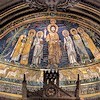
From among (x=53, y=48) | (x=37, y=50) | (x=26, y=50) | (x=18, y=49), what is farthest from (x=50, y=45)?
(x=18, y=49)

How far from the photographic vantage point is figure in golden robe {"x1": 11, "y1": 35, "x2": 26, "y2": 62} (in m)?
18.5

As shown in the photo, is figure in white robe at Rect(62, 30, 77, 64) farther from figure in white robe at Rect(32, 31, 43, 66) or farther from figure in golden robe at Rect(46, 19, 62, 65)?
figure in white robe at Rect(32, 31, 43, 66)

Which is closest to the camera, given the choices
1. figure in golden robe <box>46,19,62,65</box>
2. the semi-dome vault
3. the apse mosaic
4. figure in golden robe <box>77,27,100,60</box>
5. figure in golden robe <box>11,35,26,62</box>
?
the semi-dome vault

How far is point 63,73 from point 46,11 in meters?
3.74

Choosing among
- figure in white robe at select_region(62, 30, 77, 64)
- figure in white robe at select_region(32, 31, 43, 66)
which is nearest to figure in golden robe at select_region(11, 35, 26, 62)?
figure in white robe at select_region(32, 31, 43, 66)

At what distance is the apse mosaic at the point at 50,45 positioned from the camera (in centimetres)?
1820

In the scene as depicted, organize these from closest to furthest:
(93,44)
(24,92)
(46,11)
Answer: (24,92)
(46,11)
(93,44)

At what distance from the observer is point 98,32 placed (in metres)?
17.5

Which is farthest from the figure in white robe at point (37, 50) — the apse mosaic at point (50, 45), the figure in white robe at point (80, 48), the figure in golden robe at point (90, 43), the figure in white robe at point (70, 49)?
the figure in golden robe at point (90, 43)

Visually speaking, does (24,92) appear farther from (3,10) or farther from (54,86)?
(3,10)

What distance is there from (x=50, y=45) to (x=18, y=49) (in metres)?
1.67

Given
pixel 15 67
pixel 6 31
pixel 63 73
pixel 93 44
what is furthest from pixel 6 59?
pixel 93 44

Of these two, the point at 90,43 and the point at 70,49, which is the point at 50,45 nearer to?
the point at 70,49

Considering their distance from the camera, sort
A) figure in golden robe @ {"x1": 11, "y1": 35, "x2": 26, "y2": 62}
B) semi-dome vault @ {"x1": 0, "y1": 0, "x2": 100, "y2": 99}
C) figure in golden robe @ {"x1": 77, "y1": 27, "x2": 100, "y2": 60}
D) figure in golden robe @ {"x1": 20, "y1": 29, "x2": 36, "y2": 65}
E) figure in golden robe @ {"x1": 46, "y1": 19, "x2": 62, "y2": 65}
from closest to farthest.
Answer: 1. semi-dome vault @ {"x1": 0, "y1": 0, "x2": 100, "y2": 99}
2. figure in golden robe @ {"x1": 77, "y1": 27, "x2": 100, "y2": 60}
3. figure in golden robe @ {"x1": 11, "y1": 35, "x2": 26, "y2": 62}
4. figure in golden robe @ {"x1": 20, "y1": 29, "x2": 36, "y2": 65}
5. figure in golden robe @ {"x1": 46, "y1": 19, "x2": 62, "y2": 65}
